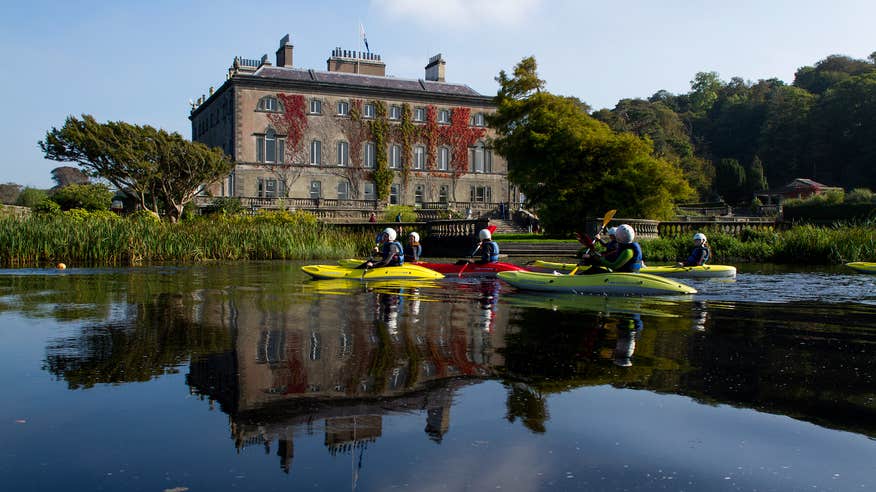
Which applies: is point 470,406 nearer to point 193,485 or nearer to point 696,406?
point 696,406

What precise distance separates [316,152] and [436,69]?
1434 centimetres

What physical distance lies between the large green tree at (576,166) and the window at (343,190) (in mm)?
19576

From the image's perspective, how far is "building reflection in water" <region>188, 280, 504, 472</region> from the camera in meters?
5.66

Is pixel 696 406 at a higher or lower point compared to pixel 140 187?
lower

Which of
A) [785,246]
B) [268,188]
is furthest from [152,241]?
[268,188]

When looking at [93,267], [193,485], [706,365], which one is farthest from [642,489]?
[93,267]

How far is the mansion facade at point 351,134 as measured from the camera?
195 feet

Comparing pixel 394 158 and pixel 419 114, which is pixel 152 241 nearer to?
pixel 394 158

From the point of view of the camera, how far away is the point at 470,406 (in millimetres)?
6289

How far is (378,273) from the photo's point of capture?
64.3ft

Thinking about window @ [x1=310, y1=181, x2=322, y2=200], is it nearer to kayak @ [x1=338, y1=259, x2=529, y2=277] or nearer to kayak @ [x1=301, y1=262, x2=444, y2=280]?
kayak @ [x1=338, y1=259, x2=529, y2=277]

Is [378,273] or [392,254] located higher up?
[392,254]

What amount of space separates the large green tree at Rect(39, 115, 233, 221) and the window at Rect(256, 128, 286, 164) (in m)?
14.9

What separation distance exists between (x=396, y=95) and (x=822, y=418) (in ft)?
196
